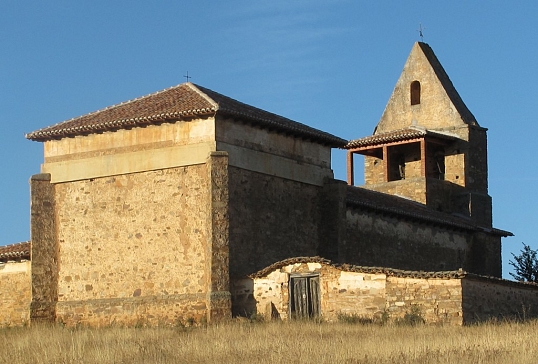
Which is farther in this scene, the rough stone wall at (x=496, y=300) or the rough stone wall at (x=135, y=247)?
the rough stone wall at (x=135, y=247)

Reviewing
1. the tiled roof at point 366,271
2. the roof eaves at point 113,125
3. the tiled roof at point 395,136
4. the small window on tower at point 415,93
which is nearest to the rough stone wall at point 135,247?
the roof eaves at point 113,125

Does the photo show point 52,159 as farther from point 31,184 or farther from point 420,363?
point 420,363

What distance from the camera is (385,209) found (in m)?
36.8

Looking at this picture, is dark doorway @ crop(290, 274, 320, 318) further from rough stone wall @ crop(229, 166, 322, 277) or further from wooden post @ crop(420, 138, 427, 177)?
wooden post @ crop(420, 138, 427, 177)

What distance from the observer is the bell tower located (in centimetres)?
4397

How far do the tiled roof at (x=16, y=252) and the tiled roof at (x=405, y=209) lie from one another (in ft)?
32.4

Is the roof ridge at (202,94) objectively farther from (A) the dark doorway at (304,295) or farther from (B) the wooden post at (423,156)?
(B) the wooden post at (423,156)

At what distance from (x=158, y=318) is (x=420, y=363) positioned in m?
12.2

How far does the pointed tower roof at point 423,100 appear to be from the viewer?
149 ft

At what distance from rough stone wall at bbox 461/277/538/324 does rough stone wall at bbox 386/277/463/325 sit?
0.75 feet

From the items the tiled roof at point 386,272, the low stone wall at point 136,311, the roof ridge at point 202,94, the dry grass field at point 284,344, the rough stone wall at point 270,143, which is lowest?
the dry grass field at point 284,344

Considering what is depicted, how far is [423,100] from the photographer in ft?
152

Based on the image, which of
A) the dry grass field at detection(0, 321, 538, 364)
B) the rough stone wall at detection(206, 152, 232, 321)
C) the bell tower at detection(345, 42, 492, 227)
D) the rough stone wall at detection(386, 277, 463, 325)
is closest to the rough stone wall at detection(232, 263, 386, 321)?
the rough stone wall at detection(386, 277, 463, 325)

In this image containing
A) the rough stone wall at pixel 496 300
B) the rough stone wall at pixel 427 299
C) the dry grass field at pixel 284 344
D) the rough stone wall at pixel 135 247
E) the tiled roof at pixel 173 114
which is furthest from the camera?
the tiled roof at pixel 173 114
